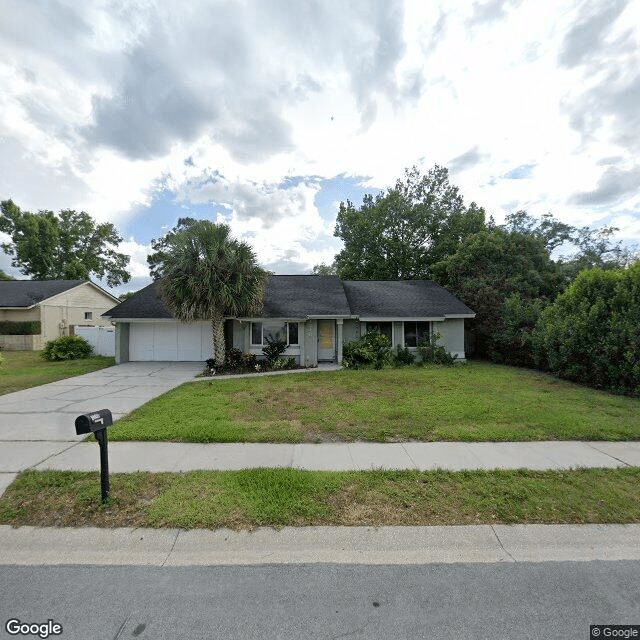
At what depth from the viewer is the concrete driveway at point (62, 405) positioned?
477 centimetres

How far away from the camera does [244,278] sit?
1241cm

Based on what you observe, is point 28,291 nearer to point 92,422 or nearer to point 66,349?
point 66,349

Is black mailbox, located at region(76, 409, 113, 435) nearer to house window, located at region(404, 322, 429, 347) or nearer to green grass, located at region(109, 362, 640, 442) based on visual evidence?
green grass, located at region(109, 362, 640, 442)

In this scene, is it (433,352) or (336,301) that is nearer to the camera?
(433,352)

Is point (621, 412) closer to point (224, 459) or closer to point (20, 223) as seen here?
point (224, 459)

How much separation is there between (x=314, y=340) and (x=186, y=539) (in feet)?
37.1

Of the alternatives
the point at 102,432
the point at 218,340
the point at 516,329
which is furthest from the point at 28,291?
the point at 516,329

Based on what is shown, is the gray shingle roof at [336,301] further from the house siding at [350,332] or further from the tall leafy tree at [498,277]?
the tall leafy tree at [498,277]

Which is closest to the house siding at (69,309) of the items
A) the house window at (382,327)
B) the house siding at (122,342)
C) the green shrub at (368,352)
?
the house siding at (122,342)

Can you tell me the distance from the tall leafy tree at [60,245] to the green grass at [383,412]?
A: 3182cm

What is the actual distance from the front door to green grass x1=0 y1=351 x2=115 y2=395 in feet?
31.1

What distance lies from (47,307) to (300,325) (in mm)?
19798

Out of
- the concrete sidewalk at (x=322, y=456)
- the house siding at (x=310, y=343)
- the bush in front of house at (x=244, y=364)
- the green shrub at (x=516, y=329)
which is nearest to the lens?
the concrete sidewalk at (x=322, y=456)

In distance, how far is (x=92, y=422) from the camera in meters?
3.13
